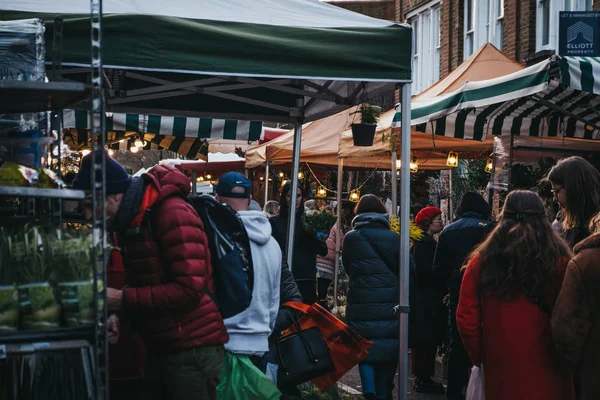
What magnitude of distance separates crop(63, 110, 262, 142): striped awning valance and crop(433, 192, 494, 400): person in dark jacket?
262cm

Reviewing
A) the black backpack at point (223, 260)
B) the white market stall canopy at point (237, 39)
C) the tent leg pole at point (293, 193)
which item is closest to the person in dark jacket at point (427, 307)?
the tent leg pole at point (293, 193)

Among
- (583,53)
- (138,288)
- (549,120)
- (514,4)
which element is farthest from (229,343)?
(514,4)

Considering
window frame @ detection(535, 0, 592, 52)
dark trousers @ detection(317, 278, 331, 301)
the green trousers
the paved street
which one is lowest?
the paved street

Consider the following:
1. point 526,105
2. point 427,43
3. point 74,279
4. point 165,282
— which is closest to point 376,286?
point 526,105

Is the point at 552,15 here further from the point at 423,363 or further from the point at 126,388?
the point at 126,388

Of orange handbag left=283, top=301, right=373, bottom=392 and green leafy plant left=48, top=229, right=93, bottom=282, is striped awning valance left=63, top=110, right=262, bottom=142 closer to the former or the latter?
orange handbag left=283, top=301, right=373, bottom=392

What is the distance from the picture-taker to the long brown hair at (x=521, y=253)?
5.07m

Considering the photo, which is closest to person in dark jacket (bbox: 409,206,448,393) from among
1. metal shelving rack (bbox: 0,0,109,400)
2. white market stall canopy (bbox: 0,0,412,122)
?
white market stall canopy (bbox: 0,0,412,122)

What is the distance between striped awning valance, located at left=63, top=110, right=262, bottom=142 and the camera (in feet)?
31.9

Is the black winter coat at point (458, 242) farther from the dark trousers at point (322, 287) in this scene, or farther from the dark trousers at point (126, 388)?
the dark trousers at point (322, 287)

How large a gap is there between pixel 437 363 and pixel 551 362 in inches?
252

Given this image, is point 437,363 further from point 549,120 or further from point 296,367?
point 296,367

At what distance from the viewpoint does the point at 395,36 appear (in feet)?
18.8

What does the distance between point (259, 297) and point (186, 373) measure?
87 cm
